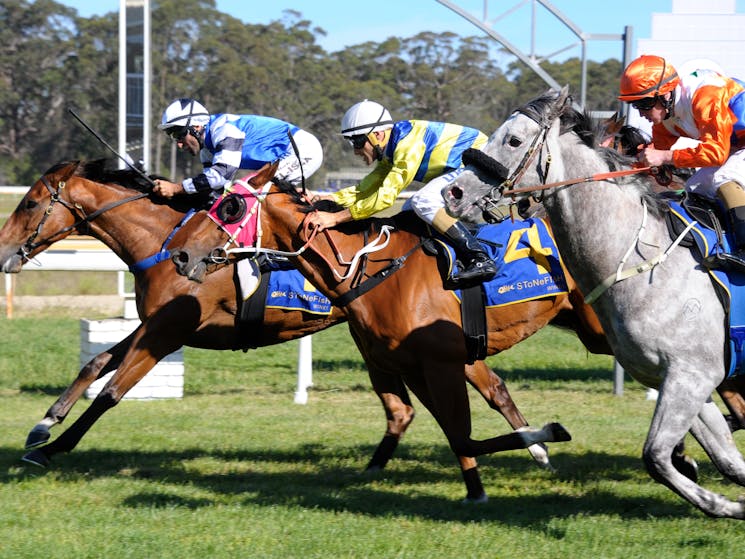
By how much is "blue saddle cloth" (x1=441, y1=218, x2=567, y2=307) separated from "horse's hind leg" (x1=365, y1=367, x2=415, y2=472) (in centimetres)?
109

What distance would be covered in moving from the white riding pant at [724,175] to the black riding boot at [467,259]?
1.24m

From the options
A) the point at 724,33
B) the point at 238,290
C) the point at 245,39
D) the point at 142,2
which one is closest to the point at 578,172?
the point at 238,290

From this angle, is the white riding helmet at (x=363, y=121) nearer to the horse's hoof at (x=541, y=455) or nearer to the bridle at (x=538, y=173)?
the bridle at (x=538, y=173)

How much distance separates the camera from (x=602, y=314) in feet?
16.2

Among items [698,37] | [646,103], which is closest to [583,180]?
[646,103]

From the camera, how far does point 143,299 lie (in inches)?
267

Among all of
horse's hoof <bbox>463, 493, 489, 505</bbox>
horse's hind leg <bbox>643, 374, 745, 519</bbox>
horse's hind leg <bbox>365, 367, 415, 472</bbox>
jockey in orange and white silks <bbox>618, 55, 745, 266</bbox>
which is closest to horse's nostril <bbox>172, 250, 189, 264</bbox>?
horse's hind leg <bbox>365, 367, 415, 472</bbox>

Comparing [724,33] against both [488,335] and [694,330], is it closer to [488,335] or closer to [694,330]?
[488,335]

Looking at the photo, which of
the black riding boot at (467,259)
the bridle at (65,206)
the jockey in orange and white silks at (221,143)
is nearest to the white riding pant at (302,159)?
the jockey in orange and white silks at (221,143)

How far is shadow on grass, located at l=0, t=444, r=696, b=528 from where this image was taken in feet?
18.6

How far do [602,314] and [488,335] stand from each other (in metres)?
1.48

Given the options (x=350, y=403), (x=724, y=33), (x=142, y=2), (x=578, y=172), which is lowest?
(x=350, y=403)

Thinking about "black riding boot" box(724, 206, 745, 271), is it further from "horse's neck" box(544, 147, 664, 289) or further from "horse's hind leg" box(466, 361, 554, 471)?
"horse's hind leg" box(466, 361, 554, 471)

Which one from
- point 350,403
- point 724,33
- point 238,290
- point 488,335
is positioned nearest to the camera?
point 488,335
